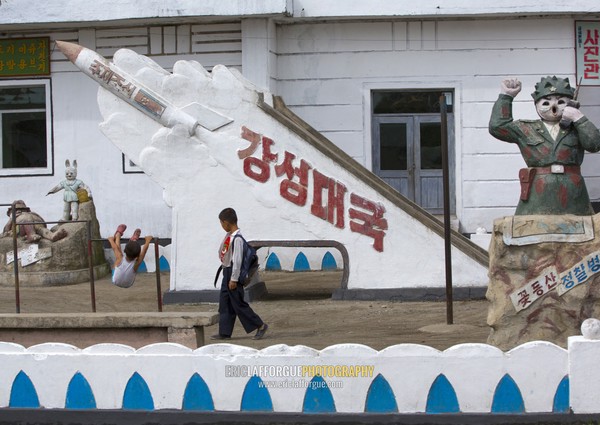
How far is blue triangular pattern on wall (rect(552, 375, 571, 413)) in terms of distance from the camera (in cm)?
724

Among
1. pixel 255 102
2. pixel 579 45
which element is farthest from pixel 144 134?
pixel 579 45

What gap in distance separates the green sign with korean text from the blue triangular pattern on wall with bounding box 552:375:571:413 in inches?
479

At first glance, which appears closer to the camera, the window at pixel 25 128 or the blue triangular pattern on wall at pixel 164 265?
the blue triangular pattern on wall at pixel 164 265

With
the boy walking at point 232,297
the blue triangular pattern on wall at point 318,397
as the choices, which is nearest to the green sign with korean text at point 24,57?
the boy walking at point 232,297

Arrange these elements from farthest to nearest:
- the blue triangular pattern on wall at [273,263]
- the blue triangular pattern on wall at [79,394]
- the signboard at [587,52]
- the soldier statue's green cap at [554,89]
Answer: the signboard at [587,52] → the blue triangular pattern on wall at [273,263] → the soldier statue's green cap at [554,89] → the blue triangular pattern on wall at [79,394]

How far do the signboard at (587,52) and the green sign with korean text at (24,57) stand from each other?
8.40 meters

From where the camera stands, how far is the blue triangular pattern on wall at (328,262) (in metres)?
16.2

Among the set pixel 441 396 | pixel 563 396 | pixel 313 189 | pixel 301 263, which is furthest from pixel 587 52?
pixel 441 396

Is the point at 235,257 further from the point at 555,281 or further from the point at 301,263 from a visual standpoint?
the point at 301,263

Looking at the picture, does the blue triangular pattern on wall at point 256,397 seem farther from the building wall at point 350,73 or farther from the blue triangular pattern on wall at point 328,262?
the building wall at point 350,73

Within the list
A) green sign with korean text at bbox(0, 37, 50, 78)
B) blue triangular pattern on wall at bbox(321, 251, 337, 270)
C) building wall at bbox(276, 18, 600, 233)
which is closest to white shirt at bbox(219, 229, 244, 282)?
blue triangular pattern on wall at bbox(321, 251, 337, 270)

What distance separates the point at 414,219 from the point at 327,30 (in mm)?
5224

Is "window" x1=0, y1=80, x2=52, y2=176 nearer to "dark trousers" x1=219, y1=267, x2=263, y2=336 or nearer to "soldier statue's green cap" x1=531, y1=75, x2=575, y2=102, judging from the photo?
"dark trousers" x1=219, y1=267, x2=263, y2=336

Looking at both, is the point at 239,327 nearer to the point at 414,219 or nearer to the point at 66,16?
the point at 414,219
